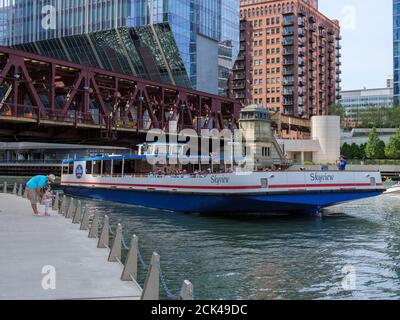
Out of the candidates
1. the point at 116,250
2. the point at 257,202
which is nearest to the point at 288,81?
the point at 257,202

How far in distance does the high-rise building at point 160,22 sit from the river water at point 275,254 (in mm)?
84612

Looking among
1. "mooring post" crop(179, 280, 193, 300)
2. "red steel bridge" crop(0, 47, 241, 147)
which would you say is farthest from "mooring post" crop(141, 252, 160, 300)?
"red steel bridge" crop(0, 47, 241, 147)

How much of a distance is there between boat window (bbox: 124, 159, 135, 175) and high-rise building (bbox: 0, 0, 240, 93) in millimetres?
72037

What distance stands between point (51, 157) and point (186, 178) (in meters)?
114

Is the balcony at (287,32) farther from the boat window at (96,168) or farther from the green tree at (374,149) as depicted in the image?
the boat window at (96,168)

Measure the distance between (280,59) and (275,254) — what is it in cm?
15590

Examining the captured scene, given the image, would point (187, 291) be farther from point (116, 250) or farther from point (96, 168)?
point (96, 168)

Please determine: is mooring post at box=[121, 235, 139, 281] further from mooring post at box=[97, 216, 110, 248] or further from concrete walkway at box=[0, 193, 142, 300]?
mooring post at box=[97, 216, 110, 248]

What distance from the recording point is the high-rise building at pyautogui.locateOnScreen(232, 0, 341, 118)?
166625 millimetres

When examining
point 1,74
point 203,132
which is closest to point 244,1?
point 203,132

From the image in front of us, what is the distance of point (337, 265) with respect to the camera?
16.4 meters

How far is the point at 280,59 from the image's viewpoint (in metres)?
168

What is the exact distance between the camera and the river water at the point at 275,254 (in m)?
13.4

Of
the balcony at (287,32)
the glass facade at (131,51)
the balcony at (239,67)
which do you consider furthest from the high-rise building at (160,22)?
the balcony at (239,67)
